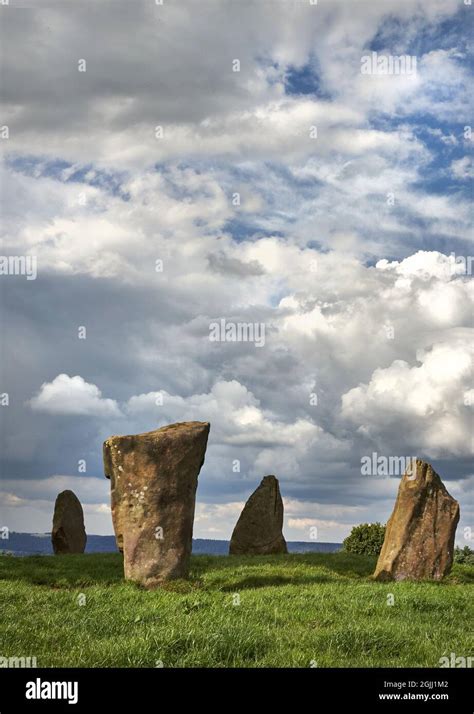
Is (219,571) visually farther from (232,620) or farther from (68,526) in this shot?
(68,526)

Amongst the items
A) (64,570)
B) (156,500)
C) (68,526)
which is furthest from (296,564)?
(68,526)

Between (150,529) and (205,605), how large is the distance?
3.52m

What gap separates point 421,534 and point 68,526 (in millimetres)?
17406

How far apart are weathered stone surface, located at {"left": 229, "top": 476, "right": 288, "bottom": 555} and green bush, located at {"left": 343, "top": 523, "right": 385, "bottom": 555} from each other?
232 inches

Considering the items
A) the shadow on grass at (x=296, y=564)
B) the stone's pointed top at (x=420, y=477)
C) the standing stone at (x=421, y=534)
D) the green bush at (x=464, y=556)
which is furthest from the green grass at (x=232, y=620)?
the green bush at (x=464, y=556)

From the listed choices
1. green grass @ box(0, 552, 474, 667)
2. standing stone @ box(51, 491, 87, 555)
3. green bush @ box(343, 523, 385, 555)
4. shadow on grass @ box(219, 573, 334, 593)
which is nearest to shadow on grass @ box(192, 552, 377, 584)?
shadow on grass @ box(219, 573, 334, 593)

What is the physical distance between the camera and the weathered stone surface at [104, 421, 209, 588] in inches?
739

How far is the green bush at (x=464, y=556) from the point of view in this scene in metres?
37.7

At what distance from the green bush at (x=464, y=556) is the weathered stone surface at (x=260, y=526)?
11794mm

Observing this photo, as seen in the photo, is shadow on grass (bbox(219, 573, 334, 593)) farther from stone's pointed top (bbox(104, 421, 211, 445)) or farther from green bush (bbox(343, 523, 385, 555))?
green bush (bbox(343, 523, 385, 555))

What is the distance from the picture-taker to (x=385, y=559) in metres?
22.3

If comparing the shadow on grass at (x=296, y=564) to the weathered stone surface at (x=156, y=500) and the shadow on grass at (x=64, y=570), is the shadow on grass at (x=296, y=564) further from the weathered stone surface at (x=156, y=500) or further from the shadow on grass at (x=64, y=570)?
the weathered stone surface at (x=156, y=500)
